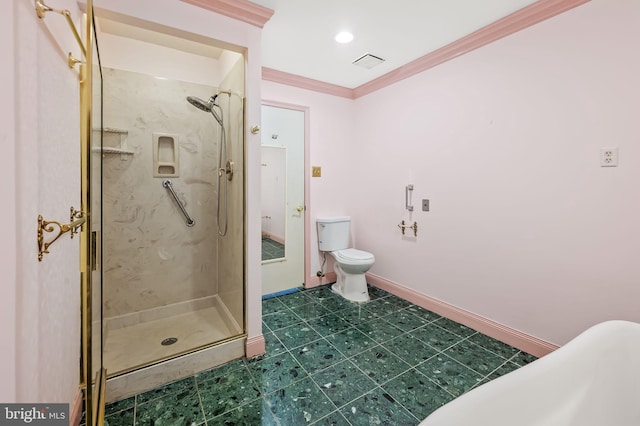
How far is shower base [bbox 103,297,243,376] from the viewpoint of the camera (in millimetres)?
1995

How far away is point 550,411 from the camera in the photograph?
104 cm

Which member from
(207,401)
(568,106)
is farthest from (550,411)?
(568,106)

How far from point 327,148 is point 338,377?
241cm

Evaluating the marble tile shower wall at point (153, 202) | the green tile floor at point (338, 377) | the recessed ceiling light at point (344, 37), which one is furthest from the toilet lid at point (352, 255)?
the recessed ceiling light at point (344, 37)

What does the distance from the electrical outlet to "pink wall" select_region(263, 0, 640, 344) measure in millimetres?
32

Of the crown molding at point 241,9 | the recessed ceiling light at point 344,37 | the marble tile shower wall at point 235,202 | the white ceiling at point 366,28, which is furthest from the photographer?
the recessed ceiling light at point 344,37

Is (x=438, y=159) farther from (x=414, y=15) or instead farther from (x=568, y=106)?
(x=414, y=15)

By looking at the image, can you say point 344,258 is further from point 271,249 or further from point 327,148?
point 327,148

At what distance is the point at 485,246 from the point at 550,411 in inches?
58.0

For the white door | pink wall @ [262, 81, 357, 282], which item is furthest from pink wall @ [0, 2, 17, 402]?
pink wall @ [262, 81, 357, 282]

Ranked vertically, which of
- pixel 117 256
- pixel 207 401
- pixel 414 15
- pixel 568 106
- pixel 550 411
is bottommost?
pixel 207 401

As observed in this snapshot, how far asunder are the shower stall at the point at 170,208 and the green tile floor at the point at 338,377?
1.12 ft

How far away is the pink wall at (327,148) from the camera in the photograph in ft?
10.7

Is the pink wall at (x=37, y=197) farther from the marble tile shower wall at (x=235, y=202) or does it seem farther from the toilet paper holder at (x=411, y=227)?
the toilet paper holder at (x=411, y=227)
